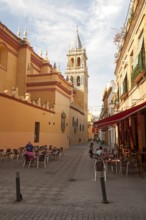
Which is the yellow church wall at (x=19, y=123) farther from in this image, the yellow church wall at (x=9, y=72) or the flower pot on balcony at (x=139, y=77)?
the flower pot on balcony at (x=139, y=77)

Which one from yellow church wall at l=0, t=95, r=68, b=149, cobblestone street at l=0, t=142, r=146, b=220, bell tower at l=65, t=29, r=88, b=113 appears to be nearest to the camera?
cobblestone street at l=0, t=142, r=146, b=220

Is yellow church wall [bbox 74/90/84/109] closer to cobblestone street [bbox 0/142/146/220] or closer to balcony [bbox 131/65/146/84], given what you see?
balcony [bbox 131/65/146/84]

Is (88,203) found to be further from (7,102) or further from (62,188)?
(7,102)

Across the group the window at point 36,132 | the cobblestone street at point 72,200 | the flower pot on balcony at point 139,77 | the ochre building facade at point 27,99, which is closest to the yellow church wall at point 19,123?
the ochre building facade at point 27,99

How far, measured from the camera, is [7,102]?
47.3ft

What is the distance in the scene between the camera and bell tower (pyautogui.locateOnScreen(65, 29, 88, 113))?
54.1 m

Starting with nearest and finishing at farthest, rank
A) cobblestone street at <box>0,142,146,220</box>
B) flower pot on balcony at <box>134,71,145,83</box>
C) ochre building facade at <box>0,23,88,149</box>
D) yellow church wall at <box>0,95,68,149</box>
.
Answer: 1. cobblestone street at <box>0,142,146,220</box>
2. flower pot on balcony at <box>134,71,145,83</box>
3. yellow church wall at <box>0,95,68,149</box>
4. ochre building facade at <box>0,23,88,149</box>

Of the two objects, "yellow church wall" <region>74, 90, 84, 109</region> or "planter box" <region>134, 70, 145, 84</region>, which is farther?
"yellow church wall" <region>74, 90, 84, 109</region>

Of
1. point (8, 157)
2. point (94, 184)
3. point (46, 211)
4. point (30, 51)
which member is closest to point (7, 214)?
point (46, 211)

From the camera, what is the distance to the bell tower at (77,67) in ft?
178

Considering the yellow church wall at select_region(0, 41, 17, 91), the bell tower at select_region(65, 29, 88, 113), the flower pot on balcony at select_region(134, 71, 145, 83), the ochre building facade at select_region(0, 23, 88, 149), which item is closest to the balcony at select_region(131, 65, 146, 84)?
the flower pot on balcony at select_region(134, 71, 145, 83)

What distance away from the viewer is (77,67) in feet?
181

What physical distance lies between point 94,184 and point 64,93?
798 inches

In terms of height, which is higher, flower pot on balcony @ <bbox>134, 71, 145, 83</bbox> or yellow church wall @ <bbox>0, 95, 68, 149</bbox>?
flower pot on balcony @ <bbox>134, 71, 145, 83</bbox>
